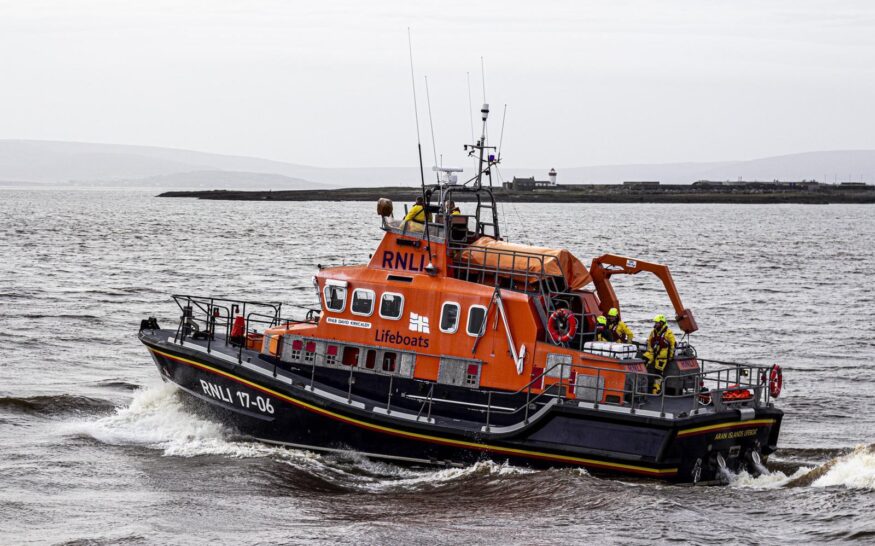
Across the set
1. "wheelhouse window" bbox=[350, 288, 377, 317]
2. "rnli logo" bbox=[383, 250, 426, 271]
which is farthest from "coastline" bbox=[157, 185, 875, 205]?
"wheelhouse window" bbox=[350, 288, 377, 317]

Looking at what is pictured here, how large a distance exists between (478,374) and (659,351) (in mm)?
2612

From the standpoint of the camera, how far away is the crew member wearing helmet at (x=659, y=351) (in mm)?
15328

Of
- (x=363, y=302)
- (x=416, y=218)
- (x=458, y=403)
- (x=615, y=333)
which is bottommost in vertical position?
(x=458, y=403)

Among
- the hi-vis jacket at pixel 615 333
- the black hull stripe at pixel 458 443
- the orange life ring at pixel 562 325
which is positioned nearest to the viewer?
the black hull stripe at pixel 458 443

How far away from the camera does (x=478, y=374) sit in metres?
15.2

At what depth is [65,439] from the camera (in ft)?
55.8

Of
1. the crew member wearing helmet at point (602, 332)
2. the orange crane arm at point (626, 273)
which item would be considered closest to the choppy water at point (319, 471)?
the crew member wearing helmet at point (602, 332)

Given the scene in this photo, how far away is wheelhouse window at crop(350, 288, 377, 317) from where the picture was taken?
51.5ft

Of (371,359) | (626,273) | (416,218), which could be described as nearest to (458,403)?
(371,359)

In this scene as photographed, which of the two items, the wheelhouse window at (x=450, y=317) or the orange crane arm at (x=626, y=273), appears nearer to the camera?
the wheelhouse window at (x=450, y=317)

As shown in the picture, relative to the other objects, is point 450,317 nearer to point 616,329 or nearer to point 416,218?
point 416,218

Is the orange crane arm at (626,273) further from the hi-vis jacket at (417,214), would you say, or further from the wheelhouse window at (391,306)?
the wheelhouse window at (391,306)

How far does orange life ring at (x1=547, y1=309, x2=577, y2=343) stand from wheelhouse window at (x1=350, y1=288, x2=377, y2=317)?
261cm

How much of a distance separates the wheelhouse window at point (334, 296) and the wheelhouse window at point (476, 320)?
1963 millimetres
